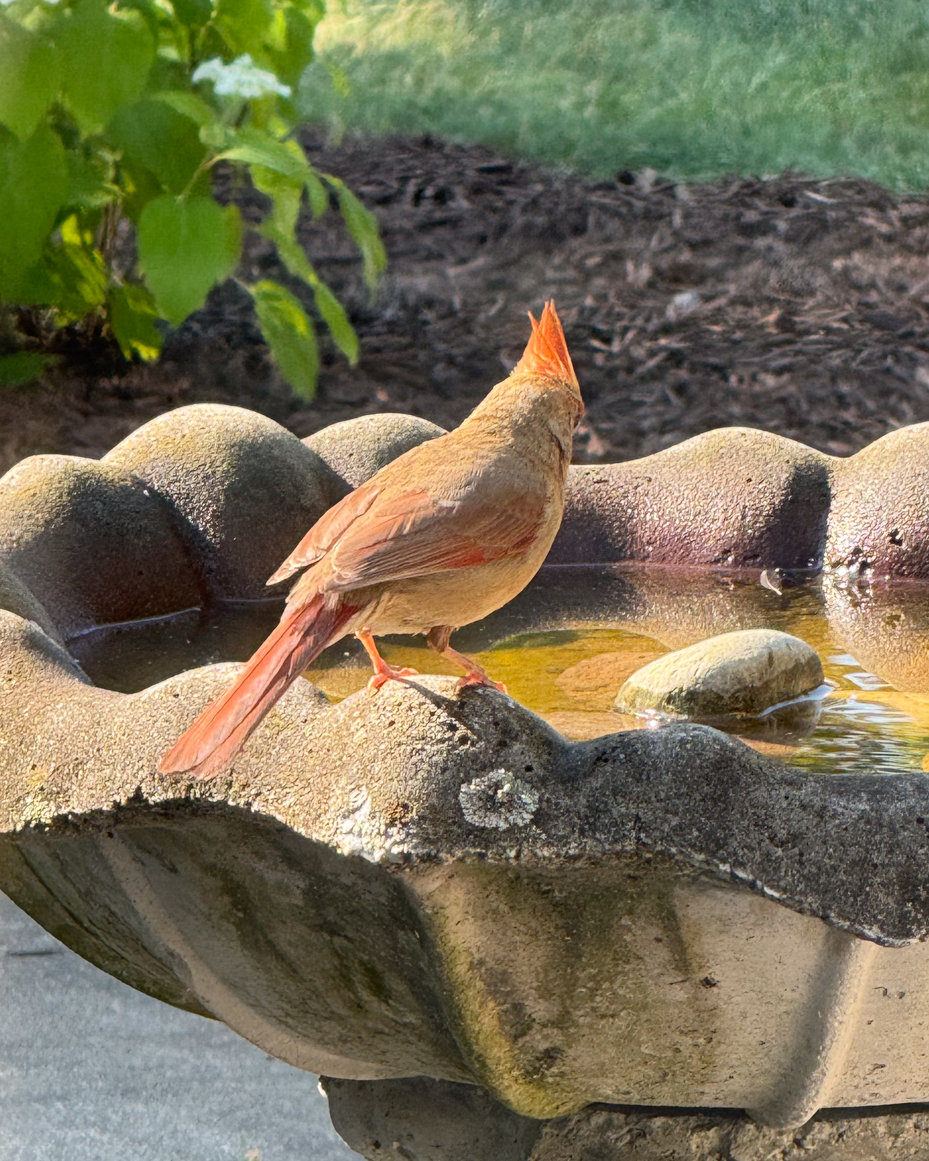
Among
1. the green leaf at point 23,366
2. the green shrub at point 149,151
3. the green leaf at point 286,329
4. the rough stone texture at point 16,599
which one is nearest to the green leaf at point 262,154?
the green shrub at point 149,151

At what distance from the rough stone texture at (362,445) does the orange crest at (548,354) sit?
0.92 meters

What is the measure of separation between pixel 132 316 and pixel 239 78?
0.91 m

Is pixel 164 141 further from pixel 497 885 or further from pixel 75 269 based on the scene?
pixel 497 885

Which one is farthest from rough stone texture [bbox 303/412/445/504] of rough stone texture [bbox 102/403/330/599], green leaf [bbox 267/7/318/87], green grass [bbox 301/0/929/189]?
green grass [bbox 301/0/929/189]

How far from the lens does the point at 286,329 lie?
4332 millimetres

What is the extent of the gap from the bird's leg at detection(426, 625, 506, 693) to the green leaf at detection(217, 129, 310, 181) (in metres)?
2.11

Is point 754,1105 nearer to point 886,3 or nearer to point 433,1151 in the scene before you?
point 433,1151

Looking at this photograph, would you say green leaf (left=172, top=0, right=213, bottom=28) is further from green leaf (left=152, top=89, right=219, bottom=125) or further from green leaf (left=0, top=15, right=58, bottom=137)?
green leaf (left=0, top=15, right=58, bottom=137)

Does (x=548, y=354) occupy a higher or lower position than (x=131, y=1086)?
higher

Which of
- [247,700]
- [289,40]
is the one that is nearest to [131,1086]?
[247,700]

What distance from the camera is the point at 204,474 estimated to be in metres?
2.15

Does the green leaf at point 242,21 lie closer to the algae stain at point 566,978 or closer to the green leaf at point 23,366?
the green leaf at point 23,366

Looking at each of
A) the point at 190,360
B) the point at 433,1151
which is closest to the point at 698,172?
the point at 190,360

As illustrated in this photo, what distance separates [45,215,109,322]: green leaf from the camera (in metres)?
4.29
